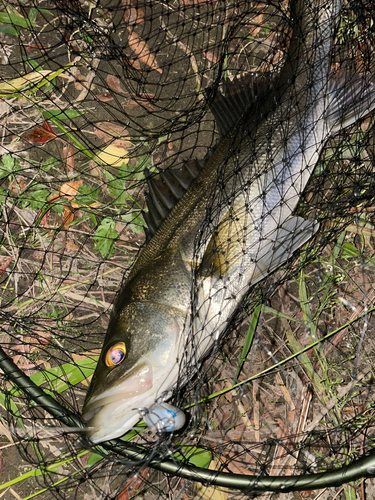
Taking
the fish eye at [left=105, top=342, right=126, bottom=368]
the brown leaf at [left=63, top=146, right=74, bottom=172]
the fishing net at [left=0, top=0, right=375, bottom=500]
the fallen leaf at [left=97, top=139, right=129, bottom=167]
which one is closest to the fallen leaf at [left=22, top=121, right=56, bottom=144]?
the fishing net at [left=0, top=0, right=375, bottom=500]

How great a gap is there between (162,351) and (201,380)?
495 mm

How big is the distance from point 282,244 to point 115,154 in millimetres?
1573

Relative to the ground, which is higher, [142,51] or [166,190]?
[142,51]

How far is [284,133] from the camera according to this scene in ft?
11.5

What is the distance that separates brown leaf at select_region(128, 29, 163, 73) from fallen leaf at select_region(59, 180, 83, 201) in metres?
1.14

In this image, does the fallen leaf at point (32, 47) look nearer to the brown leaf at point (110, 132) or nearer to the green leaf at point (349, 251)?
the brown leaf at point (110, 132)

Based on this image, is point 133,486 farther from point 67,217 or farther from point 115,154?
point 115,154

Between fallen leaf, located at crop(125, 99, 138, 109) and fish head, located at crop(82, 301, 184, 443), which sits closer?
fish head, located at crop(82, 301, 184, 443)

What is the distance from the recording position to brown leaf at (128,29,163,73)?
4.24 meters

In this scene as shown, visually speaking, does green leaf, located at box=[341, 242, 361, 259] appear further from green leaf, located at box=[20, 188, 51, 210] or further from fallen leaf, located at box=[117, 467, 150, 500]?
green leaf, located at box=[20, 188, 51, 210]

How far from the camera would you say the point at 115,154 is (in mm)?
4145

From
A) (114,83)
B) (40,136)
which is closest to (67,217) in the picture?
(40,136)

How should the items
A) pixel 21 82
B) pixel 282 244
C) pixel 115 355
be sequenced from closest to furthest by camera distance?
pixel 115 355, pixel 282 244, pixel 21 82

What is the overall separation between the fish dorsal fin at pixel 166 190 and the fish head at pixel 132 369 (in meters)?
0.68
